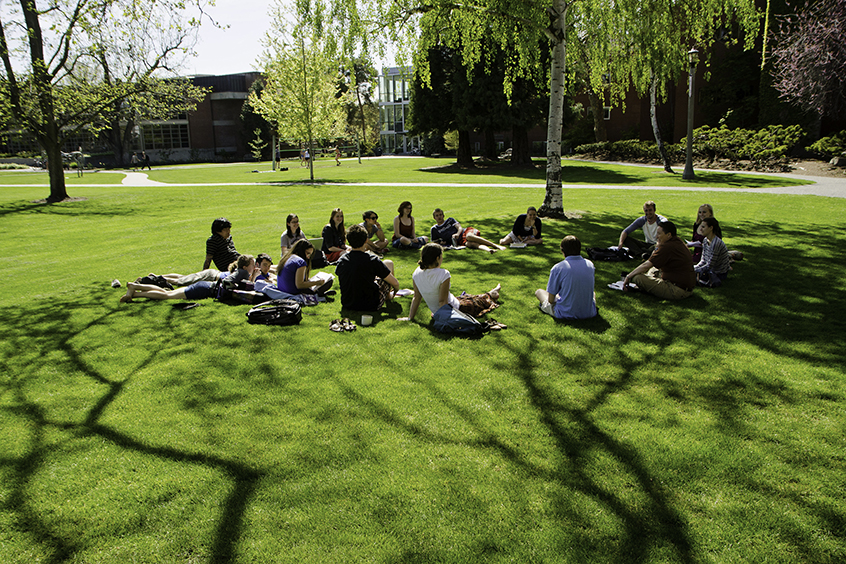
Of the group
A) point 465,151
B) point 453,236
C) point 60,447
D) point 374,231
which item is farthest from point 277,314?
point 465,151

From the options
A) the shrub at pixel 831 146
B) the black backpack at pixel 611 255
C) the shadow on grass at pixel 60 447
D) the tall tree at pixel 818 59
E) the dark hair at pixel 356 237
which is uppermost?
the tall tree at pixel 818 59

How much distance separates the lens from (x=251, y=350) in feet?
21.4

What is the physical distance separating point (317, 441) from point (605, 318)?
4426 millimetres

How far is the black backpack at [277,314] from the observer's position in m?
7.36

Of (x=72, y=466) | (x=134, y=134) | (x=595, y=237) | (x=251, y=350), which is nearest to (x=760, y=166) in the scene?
(x=595, y=237)

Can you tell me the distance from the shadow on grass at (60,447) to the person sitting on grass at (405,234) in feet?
17.7

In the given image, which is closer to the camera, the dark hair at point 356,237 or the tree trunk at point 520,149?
the dark hair at point 356,237

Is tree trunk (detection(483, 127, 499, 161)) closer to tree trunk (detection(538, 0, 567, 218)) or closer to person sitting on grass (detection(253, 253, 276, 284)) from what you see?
tree trunk (detection(538, 0, 567, 218))

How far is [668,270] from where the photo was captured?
786 cm

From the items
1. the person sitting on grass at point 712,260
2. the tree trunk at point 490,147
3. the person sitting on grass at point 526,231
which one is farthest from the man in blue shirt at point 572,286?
the tree trunk at point 490,147

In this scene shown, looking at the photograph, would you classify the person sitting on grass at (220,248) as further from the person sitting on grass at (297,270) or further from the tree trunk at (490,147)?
the tree trunk at (490,147)

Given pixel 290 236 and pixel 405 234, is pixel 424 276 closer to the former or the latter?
pixel 290 236

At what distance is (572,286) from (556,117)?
825cm

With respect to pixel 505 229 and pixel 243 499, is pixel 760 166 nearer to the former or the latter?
pixel 505 229
